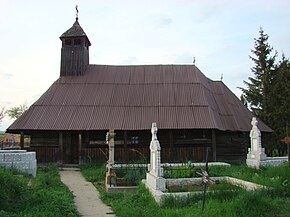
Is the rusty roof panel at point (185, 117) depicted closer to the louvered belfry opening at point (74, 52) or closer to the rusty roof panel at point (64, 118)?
the rusty roof panel at point (64, 118)

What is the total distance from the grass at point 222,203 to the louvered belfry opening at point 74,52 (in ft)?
48.8

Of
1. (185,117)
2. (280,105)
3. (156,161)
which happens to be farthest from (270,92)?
(156,161)

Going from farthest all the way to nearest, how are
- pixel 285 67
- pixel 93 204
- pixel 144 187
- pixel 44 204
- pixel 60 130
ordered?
pixel 285 67, pixel 60 130, pixel 144 187, pixel 93 204, pixel 44 204

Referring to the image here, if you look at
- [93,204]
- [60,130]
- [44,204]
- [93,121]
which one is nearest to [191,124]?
[93,121]

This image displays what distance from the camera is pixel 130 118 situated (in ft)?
68.6

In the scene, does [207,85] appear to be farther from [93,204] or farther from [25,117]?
[93,204]

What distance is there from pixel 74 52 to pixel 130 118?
25.6 ft

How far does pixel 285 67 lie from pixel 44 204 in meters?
22.1

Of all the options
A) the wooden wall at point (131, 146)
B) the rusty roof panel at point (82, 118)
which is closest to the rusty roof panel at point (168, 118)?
the wooden wall at point (131, 146)

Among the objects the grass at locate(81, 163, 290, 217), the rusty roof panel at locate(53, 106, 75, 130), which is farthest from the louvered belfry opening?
the grass at locate(81, 163, 290, 217)

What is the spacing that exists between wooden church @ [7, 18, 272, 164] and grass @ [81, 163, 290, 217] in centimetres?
904

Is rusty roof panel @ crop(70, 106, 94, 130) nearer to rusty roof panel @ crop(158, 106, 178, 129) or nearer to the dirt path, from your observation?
rusty roof panel @ crop(158, 106, 178, 129)

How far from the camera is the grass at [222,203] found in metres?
7.29

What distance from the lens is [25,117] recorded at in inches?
824
